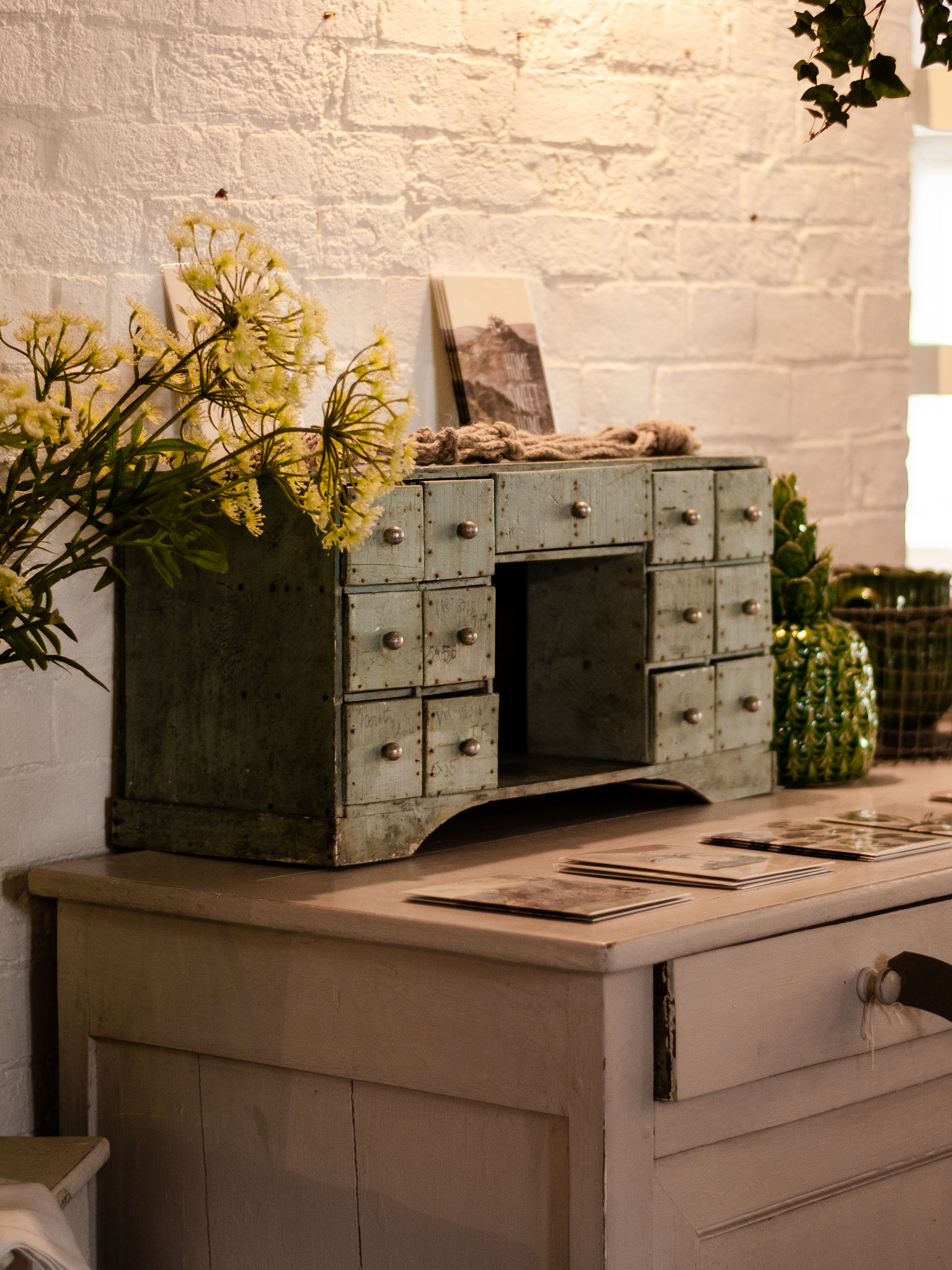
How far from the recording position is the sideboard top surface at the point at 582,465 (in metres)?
1.62

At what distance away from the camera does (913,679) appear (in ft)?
7.21

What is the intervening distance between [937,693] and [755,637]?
0.39m

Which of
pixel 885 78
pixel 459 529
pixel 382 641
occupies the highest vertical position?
pixel 885 78

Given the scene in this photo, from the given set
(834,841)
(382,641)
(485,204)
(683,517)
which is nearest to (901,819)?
(834,841)

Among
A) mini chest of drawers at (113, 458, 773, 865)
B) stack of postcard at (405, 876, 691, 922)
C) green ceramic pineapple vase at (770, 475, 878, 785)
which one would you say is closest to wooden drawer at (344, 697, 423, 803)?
mini chest of drawers at (113, 458, 773, 865)

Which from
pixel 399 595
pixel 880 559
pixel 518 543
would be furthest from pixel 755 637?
pixel 880 559

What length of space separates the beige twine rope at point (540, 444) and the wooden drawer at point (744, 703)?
0.82 feet

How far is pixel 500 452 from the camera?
1.71 m

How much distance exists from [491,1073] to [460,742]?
0.37m

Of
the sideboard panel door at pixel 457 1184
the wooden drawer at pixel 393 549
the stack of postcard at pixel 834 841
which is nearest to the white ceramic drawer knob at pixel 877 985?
the stack of postcard at pixel 834 841

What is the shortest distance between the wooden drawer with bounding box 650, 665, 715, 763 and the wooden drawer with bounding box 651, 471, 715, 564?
126 mm

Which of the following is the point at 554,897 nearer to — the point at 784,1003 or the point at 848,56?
the point at 784,1003

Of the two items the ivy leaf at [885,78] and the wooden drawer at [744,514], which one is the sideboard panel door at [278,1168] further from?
the ivy leaf at [885,78]

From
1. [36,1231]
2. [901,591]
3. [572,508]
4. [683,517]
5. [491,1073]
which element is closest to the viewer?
[36,1231]
